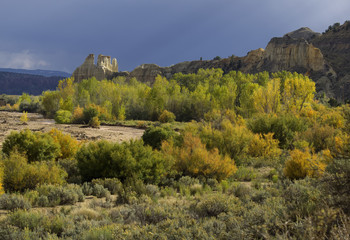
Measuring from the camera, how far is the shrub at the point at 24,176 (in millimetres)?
6727

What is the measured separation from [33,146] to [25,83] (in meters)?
212

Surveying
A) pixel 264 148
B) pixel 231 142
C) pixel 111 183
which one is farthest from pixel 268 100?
pixel 111 183

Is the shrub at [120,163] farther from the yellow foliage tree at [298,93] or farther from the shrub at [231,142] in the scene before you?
the yellow foliage tree at [298,93]

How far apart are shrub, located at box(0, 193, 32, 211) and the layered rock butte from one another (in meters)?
53.4

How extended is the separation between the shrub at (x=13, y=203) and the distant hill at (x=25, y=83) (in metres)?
197

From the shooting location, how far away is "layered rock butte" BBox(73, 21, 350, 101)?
55.0 m

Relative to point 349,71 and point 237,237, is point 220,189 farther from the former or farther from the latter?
point 349,71

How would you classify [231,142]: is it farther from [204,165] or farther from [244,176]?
[204,165]

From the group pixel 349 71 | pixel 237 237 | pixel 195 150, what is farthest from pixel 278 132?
pixel 349 71

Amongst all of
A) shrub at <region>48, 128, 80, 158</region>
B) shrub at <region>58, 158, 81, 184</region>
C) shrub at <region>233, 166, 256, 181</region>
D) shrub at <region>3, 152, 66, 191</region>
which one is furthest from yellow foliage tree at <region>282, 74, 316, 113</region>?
shrub at <region>3, 152, 66, 191</region>

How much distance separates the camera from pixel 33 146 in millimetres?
9367

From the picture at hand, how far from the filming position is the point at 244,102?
2978 cm

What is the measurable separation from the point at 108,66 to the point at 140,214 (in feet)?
321

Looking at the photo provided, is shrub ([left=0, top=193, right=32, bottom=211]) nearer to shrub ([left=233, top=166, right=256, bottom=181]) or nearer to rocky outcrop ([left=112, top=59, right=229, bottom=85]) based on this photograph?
shrub ([left=233, top=166, right=256, bottom=181])
